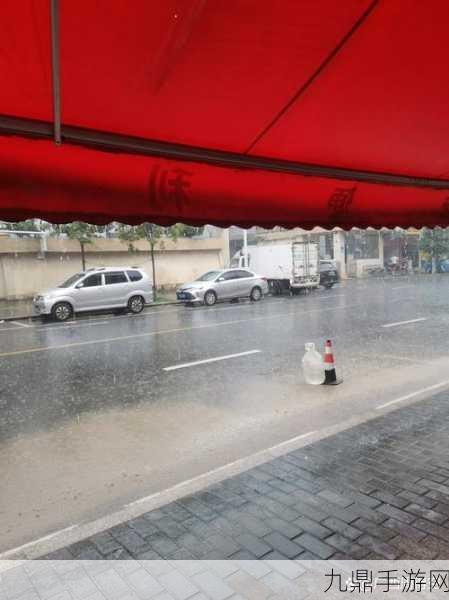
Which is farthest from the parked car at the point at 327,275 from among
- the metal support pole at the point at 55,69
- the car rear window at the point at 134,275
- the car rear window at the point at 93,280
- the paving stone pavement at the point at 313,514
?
the metal support pole at the point at 55,69

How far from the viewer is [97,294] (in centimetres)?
1819

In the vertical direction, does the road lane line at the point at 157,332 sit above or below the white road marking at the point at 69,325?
below

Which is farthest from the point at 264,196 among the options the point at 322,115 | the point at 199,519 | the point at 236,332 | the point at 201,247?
the point at 201,247

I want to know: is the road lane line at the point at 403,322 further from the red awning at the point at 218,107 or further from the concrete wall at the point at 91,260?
the concrete wall at the point at 91,260

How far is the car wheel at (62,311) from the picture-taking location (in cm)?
1736

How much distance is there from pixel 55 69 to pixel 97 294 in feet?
54.3

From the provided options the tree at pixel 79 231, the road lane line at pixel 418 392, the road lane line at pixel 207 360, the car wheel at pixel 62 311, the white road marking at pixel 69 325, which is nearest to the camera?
the road lane line at pixel 418 392

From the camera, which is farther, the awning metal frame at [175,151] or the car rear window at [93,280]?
the car rear window at [93,280]

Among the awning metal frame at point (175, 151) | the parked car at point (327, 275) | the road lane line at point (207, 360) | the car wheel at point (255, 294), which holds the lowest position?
the road lane line at point (207, 360)

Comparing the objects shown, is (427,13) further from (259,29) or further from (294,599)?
(294,599)

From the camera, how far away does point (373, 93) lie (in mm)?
2607

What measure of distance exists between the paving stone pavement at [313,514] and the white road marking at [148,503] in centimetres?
9

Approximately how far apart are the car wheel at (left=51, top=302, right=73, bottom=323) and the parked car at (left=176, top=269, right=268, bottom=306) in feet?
17.1

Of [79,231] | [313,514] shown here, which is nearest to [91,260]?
[79,231]
